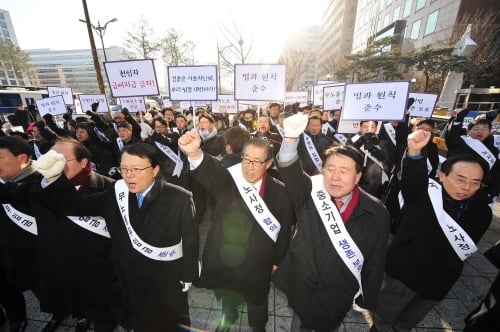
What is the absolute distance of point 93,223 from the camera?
86.4 inches

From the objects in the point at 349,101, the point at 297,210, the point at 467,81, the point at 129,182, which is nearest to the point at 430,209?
the point at 297,210

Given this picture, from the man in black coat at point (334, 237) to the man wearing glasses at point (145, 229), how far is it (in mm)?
992

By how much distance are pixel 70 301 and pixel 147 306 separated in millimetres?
735

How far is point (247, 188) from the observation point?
2215 mm

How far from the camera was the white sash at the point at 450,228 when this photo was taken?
206 cm

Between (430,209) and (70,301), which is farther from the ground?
(430,209)

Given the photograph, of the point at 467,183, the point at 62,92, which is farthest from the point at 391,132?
the point at 62,92

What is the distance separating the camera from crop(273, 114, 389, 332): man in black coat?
185cm

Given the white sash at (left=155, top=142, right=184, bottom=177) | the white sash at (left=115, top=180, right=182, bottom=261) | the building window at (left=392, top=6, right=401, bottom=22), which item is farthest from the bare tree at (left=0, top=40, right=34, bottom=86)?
the building window at (left=392, top=6, right=401, bottom=22)

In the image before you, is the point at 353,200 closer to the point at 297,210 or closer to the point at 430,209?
the point at 297,210

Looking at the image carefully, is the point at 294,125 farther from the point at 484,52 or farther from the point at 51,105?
the point at 484,52

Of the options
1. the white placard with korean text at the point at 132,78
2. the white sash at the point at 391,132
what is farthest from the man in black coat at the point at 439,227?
the white placard with korean text at the point at 132,78

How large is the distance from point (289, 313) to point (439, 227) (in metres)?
1.87

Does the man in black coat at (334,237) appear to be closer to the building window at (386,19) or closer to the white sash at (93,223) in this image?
the white sash at (93,223)
